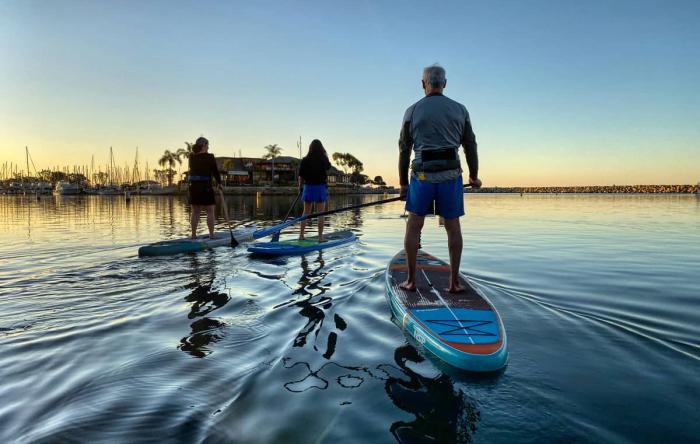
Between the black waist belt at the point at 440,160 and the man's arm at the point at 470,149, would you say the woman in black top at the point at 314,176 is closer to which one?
the man's arm at the point at 470,149

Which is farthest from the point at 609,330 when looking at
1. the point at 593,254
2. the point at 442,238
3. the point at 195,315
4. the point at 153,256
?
the point at 442,238

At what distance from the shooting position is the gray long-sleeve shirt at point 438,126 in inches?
188

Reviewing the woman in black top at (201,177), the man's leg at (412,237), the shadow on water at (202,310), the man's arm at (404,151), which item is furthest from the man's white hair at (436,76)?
the woman in black top at (201,177)

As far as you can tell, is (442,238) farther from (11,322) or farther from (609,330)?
(11,322)

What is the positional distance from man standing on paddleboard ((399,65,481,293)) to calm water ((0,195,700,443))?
0.97m

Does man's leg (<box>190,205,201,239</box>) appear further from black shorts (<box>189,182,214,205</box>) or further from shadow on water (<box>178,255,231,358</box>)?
shadow on water (<box>178,255,231,358</box>)

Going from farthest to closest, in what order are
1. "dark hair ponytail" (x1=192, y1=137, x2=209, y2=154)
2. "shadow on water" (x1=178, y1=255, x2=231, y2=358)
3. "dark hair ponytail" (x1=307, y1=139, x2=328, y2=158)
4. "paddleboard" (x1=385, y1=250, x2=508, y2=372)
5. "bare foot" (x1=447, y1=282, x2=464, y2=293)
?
"dark hair ponytail" (x1=307, y1=139, x2=328, y2=158) < "dark hair ponytail" (x1=192, y1=137, x2=209, y2=154) < "bare foot" (x1=447, y1=282, x2=464, y2=293) < "shadow on water" (x1=178, y1=255, x2=231, y2=358) < "paddleboard" (x1=385, y1=250, x2=508, y2=372)

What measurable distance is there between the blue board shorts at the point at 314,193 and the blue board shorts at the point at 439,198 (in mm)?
5656

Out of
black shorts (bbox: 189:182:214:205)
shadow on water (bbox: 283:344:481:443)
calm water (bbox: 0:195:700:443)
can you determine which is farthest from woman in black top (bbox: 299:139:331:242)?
shadow on water (bbox: 283:344:481:443)

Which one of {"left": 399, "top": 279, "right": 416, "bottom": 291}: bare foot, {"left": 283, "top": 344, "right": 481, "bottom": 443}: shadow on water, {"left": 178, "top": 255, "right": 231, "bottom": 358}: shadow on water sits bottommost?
{"left": 178, "top": 255, "right": 231, "bottom": 358}: shadow on water

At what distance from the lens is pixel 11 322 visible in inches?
167

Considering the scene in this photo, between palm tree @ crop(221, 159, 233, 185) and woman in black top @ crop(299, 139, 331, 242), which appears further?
palm tree @ crop(221, 159, 233, 185)

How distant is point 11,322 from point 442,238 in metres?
11.5

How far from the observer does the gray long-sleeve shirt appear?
477 centimetres
